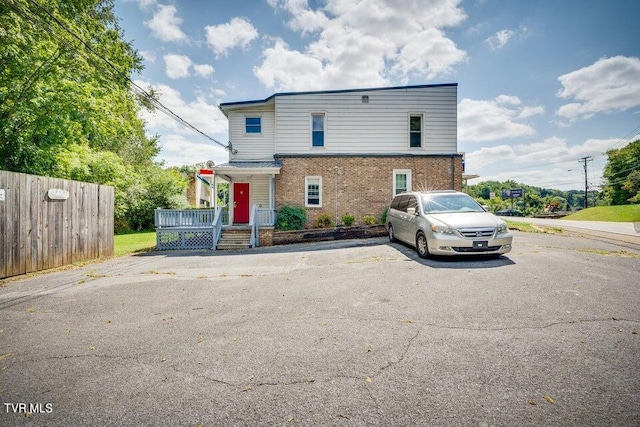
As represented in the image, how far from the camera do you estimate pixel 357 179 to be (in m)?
14.8

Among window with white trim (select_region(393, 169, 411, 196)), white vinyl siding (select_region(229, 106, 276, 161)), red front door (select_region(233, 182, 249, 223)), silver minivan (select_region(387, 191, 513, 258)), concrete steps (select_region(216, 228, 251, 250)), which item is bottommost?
concrete steps (select_region(216, 228, 251, 250))

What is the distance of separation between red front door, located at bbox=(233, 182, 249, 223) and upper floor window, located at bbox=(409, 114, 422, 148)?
31.7 ft

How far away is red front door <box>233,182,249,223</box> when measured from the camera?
15680 millimetres

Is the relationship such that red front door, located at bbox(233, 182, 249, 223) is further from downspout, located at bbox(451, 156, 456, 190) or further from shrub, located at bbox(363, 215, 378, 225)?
downspout, located at bbox(451, 156, 456, 190)

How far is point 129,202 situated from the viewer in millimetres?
21359

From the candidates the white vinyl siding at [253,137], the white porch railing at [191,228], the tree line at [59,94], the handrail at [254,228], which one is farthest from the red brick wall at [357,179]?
the tree line at [59,94]

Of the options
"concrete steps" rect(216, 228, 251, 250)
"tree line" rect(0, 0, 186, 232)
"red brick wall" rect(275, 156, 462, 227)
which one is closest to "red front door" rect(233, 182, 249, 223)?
"red brick wall" rect(275, 156, 462, 227)

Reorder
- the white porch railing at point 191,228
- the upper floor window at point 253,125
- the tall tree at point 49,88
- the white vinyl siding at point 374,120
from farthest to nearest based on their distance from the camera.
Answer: the upper floor window at point 253,125 < the white vinyl siding at point 374,120 < the white porch railing at point 191,228 < the tall tree at point 49,88

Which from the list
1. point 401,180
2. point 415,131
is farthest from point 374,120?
point 401,180

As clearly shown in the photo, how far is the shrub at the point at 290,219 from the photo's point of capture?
13305 mm

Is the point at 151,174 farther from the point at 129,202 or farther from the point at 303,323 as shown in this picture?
the point at 303,323

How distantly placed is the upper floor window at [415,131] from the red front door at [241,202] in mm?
9655

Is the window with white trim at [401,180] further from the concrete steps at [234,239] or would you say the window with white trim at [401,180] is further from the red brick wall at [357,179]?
the concrete steps at [234,239]

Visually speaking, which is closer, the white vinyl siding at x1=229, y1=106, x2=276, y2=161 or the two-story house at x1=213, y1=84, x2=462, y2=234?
the two-story house at x1=213, y1=84, x2=462, y2=234
